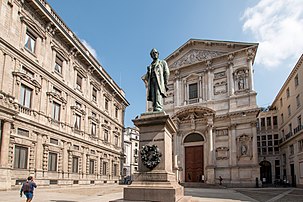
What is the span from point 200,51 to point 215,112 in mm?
9192

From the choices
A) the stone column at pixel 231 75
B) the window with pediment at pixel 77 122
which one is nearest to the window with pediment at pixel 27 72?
the window with pediment at pixel 77 122

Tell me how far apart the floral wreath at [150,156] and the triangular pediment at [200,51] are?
89.3ft

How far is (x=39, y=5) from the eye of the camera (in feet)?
67.4

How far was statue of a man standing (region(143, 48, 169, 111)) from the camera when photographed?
9953 millimetres

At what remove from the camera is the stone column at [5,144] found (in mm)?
16234

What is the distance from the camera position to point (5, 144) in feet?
54.0

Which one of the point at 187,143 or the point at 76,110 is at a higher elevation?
the point at 76,110

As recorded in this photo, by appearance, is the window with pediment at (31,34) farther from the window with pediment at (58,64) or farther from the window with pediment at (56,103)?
the window with pediment at (56,103)

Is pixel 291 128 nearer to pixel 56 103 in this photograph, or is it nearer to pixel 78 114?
pixel 78 114

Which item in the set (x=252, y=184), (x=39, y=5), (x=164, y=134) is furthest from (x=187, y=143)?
(x=164, y=134)

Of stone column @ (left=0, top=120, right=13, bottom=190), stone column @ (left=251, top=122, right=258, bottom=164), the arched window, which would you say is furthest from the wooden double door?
stone column @ (left=0, top=120, right=13, bottom=190)

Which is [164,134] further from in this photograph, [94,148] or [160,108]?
[94,148]

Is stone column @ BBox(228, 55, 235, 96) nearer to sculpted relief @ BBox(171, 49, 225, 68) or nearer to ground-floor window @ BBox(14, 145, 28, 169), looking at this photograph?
sculpted relief @ BBox(171, 49, 225, 68)

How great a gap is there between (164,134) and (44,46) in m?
17.2
